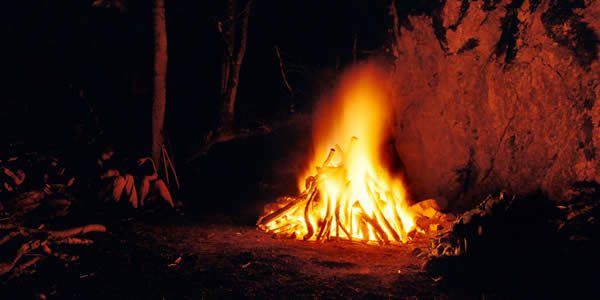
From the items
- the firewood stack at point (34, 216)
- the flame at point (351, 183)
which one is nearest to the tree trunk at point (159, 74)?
the firewood stack at point (34, 216)

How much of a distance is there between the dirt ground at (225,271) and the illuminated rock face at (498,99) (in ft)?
4.68

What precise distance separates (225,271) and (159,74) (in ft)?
15.0

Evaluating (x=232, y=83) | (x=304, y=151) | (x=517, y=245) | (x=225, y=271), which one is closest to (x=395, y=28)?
(x=304, y=151)

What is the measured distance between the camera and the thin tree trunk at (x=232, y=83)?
827cm

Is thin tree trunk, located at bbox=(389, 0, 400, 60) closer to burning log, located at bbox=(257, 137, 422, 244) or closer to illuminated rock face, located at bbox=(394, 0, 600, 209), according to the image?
illuminated rock face, located at bbox=(394, 0, 600, 209)

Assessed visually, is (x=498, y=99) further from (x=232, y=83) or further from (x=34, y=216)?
(x=34, y=216)

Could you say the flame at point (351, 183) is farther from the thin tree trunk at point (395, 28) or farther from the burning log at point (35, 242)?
the burning log at point (35, 242)

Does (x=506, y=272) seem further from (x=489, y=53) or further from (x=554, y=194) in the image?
(x=489, y=53)

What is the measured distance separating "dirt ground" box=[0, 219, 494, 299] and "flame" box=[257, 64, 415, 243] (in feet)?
1.19

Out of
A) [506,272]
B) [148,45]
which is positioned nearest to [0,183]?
[148,45]

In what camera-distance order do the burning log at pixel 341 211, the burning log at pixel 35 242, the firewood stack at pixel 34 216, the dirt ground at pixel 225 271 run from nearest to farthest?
1. the dirt ground at pixel 225 271
2. the burning log at pixel 35 242
3. the firewood stack at pixel 34 216
4. the burning log at pixel 341 211

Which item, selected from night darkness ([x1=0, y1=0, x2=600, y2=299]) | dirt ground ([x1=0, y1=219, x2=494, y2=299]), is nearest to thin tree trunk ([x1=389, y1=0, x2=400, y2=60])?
night darkness ([x1=0, y1=0, x2=600, y2=299])

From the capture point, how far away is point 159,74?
7508mm

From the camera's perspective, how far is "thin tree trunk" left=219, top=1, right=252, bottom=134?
27.1 ft
